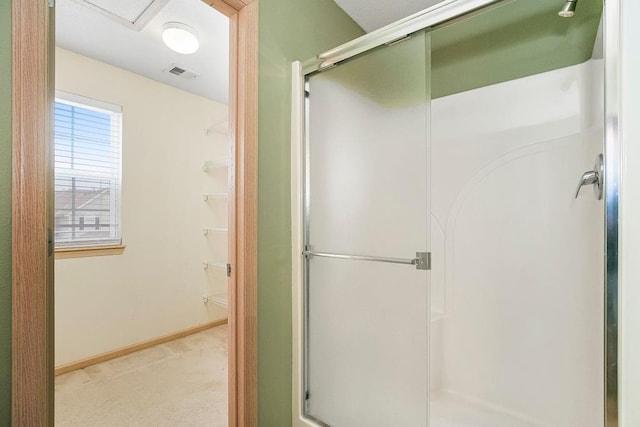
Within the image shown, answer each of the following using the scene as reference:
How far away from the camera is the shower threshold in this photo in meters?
1.69

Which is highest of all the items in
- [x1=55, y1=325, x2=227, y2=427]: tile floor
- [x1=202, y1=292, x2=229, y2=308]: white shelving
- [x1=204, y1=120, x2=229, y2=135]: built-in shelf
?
[x1=204, y1=120, x2=229, y2=135]: built-in shelf

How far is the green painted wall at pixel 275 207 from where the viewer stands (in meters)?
1.49

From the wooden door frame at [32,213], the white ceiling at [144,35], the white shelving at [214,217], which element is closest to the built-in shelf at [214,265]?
the white shelving at [214,217]

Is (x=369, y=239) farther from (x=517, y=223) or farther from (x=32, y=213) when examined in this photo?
(x=32, y=213)

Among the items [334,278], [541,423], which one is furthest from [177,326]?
[541,423]

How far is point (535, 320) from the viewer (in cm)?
167

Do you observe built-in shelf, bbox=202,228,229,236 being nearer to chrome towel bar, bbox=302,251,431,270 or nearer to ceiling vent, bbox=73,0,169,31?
ceiling vent, bbox=73,0,169,31

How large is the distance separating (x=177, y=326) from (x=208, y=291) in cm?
43

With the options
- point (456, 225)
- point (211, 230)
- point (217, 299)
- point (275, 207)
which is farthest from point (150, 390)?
point (456, 225)

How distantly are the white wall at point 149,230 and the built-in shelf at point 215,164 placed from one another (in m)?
0.06

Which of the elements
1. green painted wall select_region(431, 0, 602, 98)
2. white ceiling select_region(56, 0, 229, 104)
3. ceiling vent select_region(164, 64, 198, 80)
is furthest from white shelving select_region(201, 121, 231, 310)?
green painted wall select_region(431, 0, 602, 98)

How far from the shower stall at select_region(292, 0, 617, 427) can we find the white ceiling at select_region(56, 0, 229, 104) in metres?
0.88

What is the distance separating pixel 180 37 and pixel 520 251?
2.36m

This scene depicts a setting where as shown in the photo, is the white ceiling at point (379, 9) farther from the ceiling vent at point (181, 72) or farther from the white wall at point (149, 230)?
the white wall at point (149, 230)
